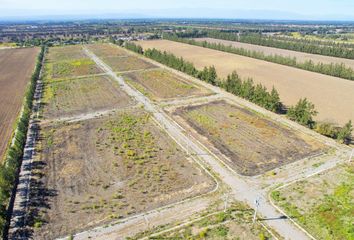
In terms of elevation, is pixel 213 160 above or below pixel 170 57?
below

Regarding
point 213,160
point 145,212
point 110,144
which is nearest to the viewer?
point 145,212

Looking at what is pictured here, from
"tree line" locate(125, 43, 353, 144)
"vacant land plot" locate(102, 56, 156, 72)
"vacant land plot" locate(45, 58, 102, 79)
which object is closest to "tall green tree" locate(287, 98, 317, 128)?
"tree line" locate(125, 43, 353, 144)

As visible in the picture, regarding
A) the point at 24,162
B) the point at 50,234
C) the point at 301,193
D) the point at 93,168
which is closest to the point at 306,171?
the point at 301,193

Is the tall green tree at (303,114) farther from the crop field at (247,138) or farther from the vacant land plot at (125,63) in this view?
the vacant land plot at (125,63)

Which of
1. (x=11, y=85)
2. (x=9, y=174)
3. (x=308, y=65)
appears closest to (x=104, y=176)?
(x=9, y=174)

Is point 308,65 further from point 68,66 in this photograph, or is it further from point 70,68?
point 68,66

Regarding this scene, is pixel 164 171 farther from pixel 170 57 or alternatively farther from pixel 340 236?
pixel 170 57

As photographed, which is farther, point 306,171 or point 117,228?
point 306,171
